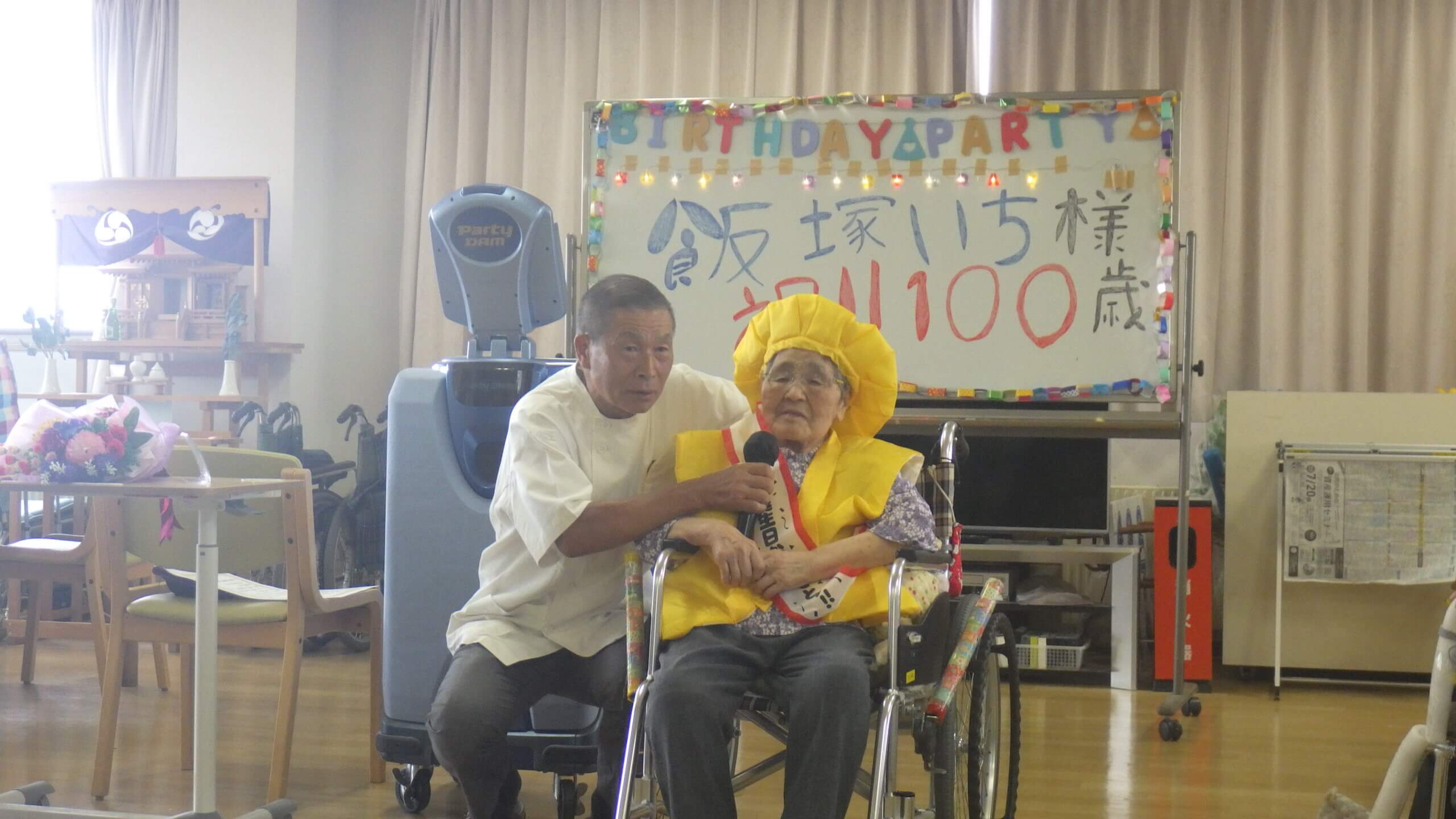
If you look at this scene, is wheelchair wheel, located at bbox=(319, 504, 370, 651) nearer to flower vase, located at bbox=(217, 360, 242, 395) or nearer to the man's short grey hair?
flower vase, located at bbox=(217, 360, 242, 395)

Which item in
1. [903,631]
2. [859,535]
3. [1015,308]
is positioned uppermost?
[1015,308]

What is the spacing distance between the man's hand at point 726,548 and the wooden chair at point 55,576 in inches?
75.8

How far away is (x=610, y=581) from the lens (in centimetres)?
211

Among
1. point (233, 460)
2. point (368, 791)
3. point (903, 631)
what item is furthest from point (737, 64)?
point (903, 631)

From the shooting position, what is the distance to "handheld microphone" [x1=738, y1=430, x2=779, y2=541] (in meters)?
1.86

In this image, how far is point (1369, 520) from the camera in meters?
3.80

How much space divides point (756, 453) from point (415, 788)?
118 centimetres

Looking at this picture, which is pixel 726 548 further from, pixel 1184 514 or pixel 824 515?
pixel 1184 514

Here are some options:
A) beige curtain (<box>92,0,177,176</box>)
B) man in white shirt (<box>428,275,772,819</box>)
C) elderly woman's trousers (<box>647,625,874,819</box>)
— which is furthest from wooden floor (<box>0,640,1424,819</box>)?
beige curtain (<box>92,0,177,176</box>)

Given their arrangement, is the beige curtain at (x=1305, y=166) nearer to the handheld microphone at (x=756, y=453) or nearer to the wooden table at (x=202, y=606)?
the handheld microphone at (x=756, y=453)

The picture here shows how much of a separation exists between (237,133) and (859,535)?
4.02m

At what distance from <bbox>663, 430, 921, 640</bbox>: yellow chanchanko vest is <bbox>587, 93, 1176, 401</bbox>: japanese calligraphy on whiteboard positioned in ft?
5.10

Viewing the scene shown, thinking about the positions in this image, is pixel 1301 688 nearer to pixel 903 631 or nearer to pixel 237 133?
pixel 903 631

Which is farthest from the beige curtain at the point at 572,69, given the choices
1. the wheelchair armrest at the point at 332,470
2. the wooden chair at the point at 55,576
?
the wooden chair at the point at 55,576
